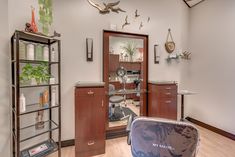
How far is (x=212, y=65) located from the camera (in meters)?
3.38

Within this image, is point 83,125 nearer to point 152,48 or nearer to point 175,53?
point 152,48

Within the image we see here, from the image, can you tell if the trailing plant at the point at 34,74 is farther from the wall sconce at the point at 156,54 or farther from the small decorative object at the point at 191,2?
the small decorative object at the point at 191,2

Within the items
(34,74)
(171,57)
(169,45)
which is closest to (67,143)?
(34,74)

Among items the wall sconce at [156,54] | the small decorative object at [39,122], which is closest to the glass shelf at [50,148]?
the small decorative object at [39,122]

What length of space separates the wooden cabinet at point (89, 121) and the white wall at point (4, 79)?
894 mm

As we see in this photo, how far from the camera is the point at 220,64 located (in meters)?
3.19

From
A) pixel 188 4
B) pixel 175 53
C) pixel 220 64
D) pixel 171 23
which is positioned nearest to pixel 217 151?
pixel 220 64

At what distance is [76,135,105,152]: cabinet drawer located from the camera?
2.38 meters

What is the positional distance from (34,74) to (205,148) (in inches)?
117

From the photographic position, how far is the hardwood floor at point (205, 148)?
8.11 ft

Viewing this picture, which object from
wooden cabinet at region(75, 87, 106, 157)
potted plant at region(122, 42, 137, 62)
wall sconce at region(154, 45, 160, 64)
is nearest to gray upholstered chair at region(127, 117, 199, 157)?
wooden cabinet at region(75, 87, 106, 157)

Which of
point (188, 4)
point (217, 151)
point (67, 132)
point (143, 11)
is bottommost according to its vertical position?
point (217, 151)

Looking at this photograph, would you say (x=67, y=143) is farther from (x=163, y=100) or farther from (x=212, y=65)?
(x=212, y=65)

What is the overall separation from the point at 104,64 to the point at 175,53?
1.82 meters
